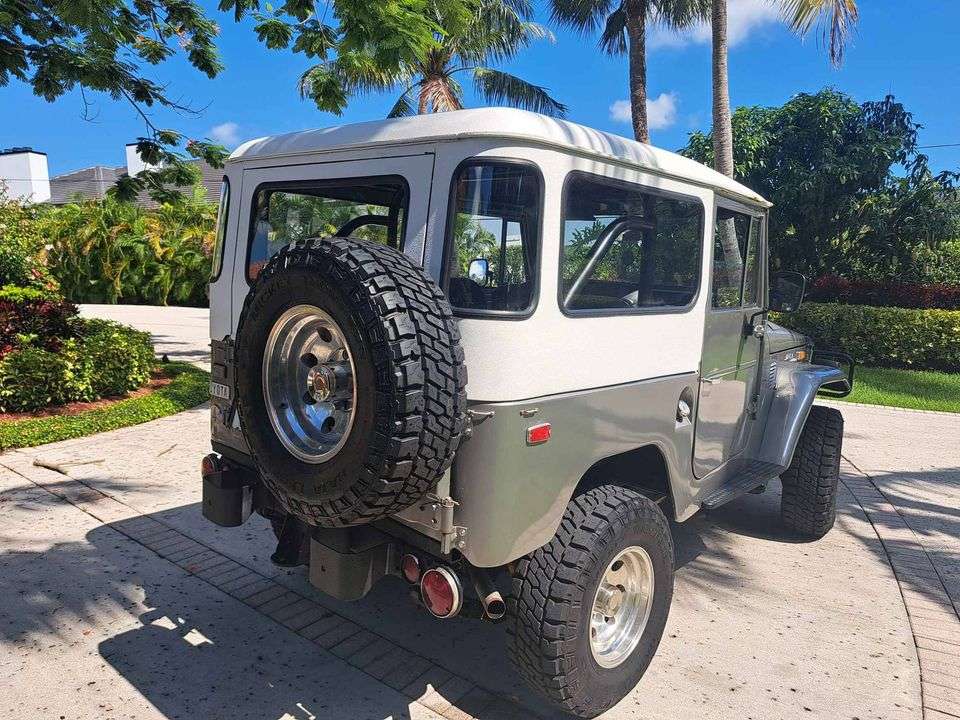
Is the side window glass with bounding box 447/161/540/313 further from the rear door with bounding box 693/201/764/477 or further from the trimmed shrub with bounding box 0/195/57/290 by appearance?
the trimmed shrub with bounding box 0/195/57/290

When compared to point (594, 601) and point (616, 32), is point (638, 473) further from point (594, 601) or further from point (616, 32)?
point (616, 32)

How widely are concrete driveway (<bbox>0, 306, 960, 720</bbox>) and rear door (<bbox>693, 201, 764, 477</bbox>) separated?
35.5 inches

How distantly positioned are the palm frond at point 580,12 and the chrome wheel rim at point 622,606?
465 inches

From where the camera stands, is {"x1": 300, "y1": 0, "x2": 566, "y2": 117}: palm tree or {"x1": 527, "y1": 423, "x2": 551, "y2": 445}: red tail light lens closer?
{"x1": 527, "y1": 423, "x2": 551, "y2": 445}: red tail light lens

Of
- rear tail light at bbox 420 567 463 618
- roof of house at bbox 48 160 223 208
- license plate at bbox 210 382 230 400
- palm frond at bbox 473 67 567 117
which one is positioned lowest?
rear tail light at bbox 420 567 463 618

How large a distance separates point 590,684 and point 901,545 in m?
3.21

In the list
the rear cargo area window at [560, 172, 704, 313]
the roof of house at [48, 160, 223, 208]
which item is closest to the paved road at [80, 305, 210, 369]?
the rear cargo area window at [560, 172, 704, 313]

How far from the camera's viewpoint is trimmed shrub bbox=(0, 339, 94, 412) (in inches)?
269

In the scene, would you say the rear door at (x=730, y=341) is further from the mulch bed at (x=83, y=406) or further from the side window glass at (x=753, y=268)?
the mulch bed at (x=83, y=406)

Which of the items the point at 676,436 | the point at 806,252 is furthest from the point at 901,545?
the point at 806,252

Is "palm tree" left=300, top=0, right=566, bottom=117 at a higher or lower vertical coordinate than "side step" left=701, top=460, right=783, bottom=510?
higher

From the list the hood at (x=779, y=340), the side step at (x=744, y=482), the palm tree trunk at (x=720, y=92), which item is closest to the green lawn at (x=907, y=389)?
the palm tree trunk at (x=720, y=92)

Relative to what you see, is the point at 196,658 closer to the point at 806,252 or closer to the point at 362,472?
the point at 362,472

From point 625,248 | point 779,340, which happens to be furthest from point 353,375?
point 779,340
